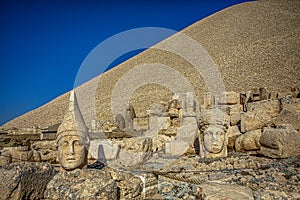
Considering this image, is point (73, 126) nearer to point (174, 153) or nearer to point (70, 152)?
point (70, 152)

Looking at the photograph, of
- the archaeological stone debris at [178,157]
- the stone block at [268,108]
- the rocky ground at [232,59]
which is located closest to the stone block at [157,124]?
the archaeological stone debris at [178,157]

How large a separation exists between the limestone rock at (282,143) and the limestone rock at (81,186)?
4163 mm

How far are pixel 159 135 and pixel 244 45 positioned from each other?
1147 inches

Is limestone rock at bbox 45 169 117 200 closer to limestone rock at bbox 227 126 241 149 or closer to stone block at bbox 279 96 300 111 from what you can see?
limestone rock at bbox 227 126 241 149

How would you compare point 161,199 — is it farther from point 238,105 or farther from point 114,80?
point 114,80

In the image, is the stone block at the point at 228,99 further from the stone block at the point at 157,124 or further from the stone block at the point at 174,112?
the stone block at the point at 157,124

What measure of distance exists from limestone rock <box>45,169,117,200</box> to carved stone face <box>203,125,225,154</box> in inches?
140

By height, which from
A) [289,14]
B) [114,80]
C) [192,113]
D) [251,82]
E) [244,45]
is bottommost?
[192,113]

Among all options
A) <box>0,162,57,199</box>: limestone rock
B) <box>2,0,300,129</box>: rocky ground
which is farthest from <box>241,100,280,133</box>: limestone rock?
<box>2,0,300,129</box>: rocky ground

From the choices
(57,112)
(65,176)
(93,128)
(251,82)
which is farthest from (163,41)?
(65,176)

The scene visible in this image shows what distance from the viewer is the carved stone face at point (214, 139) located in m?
6.22

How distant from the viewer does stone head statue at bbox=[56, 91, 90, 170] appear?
3.46 meters

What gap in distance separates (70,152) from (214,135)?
145 inches

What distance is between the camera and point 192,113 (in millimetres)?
9680
